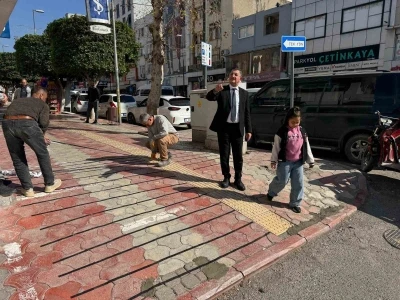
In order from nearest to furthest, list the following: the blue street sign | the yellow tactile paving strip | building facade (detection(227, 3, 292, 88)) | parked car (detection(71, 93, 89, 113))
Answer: the yellow tactile paving strip → the blue street sign → parked car (detection(71, 93, 89, 113)) → building facade (detection(227, 3, 292, 88))

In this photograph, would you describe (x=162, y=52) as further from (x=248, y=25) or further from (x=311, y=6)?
(x=248, y=25)

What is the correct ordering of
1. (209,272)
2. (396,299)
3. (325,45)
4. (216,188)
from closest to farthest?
(396,299), (209,272), (216,188), (325,45)

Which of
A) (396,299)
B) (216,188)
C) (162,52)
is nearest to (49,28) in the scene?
(162,52)

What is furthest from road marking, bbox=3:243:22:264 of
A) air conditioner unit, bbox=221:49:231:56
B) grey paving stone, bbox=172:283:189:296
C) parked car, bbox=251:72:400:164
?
air conditioner unit, bbox=221:49:231:56

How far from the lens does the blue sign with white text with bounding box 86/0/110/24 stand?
8693 millimetres

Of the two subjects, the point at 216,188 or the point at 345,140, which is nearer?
the point at 216,188

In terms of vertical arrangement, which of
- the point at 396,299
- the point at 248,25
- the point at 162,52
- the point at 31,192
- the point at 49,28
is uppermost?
the point at 248,25

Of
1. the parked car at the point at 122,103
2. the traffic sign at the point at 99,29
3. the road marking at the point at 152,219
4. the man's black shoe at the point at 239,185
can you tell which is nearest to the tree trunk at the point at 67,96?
the parked car at the point at 122,103

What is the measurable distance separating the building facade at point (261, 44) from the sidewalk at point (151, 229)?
64.0ft

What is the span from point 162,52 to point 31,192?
17.9 feet

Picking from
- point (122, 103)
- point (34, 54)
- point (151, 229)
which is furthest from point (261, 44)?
point (151, 229)

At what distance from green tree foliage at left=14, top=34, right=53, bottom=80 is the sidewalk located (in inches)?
581

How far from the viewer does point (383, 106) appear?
18.1 ft

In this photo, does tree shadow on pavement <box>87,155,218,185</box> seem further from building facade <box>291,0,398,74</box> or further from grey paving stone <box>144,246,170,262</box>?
building facade <box>291,0,398,74</box>
